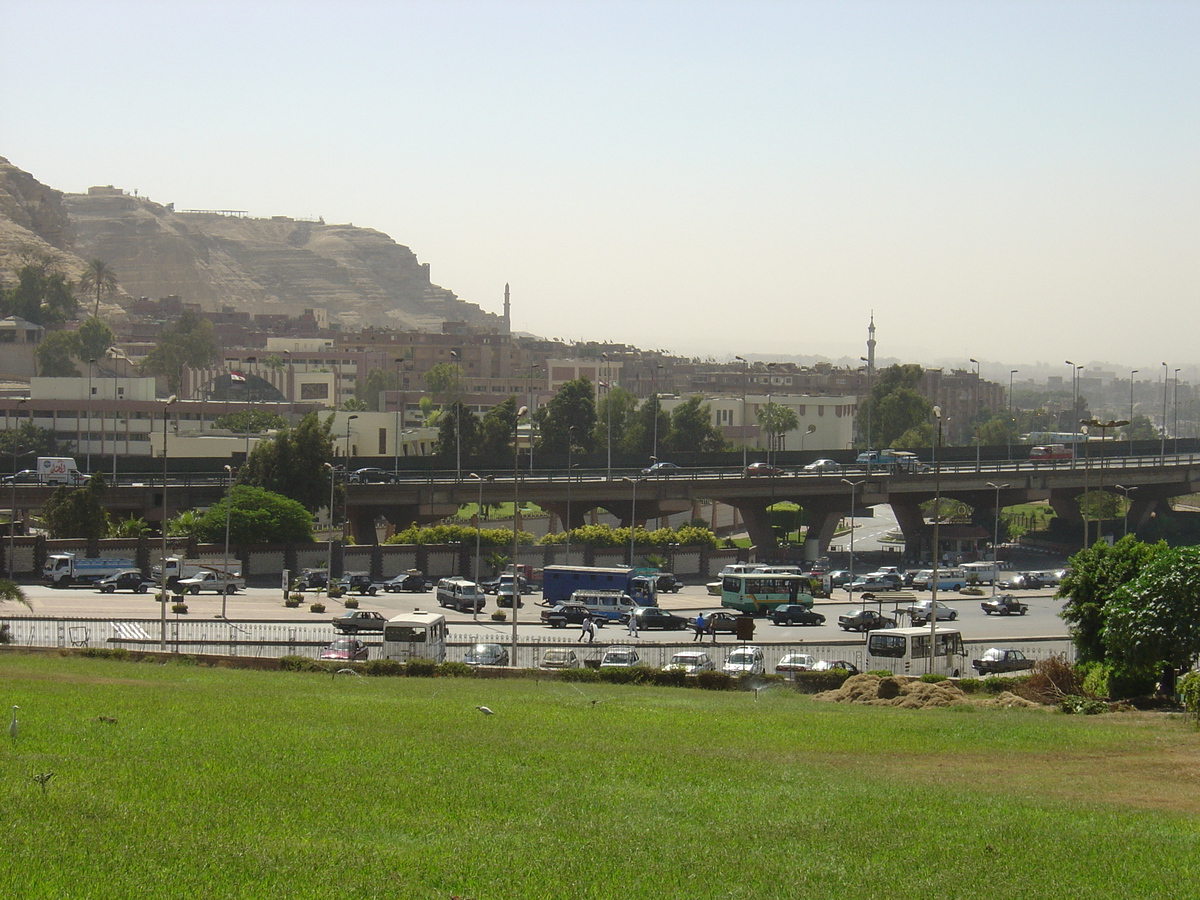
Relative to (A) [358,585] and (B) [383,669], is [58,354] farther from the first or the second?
(B) [383,669]

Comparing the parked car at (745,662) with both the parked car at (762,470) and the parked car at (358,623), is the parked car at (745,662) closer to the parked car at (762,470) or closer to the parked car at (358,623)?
the parked car at (358,623)

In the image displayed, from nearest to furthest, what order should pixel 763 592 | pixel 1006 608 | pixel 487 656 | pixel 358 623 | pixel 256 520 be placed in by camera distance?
pixel 487 656
pixel 358 623
pixel 763 592
pixel 1006 608
pixel 256 520

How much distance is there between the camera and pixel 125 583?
2201 inches

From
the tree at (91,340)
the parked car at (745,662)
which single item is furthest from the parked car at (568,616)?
the tree at (91,340)

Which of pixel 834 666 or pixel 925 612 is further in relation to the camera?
pixel 925 612

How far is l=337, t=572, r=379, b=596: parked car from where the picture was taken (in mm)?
59062

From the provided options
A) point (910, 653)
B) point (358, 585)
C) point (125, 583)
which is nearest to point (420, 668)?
point (910, 653)

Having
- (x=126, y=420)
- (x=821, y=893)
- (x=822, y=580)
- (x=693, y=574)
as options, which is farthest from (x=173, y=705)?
(x=126, y=420)

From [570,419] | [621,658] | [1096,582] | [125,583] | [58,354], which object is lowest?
[125,583]

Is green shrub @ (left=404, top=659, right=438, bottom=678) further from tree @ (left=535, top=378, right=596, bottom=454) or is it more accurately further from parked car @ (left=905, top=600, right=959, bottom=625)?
tree @ (left=535, top=378, right=596, bottom=454)

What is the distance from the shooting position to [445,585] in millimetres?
56875

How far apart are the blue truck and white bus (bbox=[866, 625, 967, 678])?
19.2 meters

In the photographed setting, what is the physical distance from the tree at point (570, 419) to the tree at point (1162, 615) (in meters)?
78.8

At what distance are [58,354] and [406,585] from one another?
120619mm
